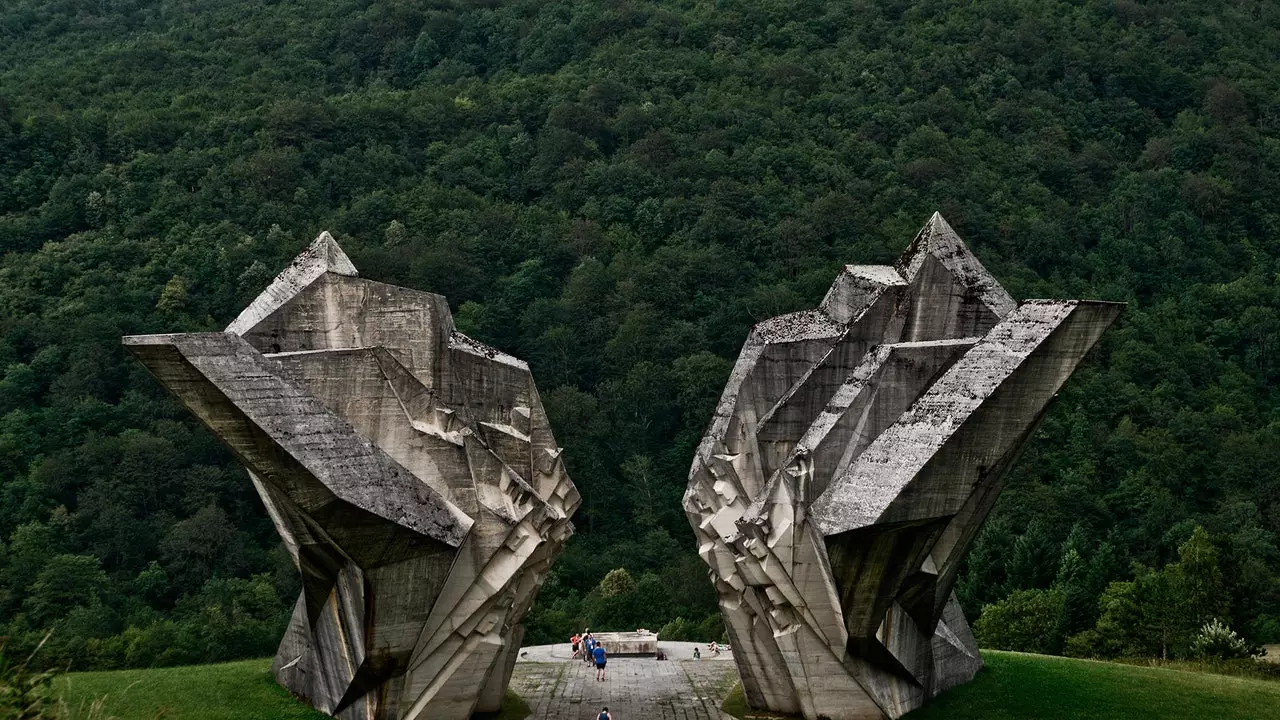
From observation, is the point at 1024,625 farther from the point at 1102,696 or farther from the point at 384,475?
the point at 384,475

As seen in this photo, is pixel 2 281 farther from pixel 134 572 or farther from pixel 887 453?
pixel 887 453

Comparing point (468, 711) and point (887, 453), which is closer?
point (887, 453)

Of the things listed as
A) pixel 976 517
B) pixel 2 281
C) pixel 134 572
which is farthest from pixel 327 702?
pixel 2 281

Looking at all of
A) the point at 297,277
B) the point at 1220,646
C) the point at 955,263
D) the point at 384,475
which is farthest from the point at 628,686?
the point at 1220,646

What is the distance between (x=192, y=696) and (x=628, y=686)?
8.30 m

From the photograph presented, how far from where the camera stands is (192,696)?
68.4 feet

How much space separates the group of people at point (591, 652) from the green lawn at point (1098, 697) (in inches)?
134

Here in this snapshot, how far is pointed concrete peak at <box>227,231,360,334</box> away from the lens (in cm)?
2167

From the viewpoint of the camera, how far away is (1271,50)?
228 feet

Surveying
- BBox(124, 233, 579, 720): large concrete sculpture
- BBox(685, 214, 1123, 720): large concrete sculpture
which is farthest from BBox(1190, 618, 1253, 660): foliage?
BBox(124, 233, 579, 720): large concrete sculpture

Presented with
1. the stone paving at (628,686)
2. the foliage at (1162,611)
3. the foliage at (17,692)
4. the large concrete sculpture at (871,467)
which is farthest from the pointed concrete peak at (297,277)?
the foliage at (1162,611)

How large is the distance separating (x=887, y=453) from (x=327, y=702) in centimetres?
844

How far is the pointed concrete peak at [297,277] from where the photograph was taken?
2167cm

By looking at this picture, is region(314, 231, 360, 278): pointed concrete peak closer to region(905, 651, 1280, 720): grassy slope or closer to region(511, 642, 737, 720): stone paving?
region(511, 642, 737, 720): stone paving
